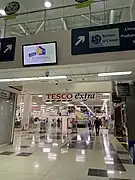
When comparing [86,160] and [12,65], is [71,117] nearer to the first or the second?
[86,160]

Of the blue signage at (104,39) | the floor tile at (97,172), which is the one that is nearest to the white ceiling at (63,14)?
the blue signage at (104,39)

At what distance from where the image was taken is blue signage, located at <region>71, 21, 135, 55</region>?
4172 mm

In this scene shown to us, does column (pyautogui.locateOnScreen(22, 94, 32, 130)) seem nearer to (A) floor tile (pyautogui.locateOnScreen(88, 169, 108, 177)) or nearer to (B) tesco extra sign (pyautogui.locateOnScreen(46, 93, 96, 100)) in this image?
(B) tesco extra sign (pyautogui.locateOnScreen(46, 93, 96, 100))

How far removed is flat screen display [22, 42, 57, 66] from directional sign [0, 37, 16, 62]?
0.42 metres

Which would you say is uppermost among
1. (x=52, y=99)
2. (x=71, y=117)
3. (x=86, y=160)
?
(x=52, y=99)

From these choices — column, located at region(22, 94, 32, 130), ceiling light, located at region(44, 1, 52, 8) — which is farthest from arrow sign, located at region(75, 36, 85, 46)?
column, located at region(22, 94, 32, 130)

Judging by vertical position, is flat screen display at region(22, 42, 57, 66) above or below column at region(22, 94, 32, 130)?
above

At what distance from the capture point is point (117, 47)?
4180 mm

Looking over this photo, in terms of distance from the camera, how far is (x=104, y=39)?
14.1 ft

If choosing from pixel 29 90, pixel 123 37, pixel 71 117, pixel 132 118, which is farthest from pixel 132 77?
pixel 71 117

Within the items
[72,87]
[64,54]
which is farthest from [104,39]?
[72,87]

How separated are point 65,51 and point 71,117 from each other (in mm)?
14405

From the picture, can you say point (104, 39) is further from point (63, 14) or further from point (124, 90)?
point (63, 14)

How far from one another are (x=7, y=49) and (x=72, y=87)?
7459 mm
